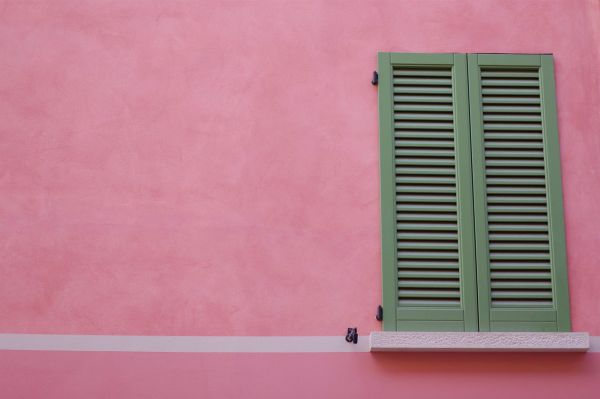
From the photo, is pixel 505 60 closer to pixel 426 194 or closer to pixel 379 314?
pixel 426 194

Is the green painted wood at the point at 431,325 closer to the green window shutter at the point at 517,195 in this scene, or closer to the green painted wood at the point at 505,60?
the green window shutter at the point at 517,195

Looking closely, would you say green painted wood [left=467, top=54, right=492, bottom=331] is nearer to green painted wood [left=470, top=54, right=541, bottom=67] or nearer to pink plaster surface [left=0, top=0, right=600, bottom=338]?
green painted wood [left=470, top=54, right=541, bottom=67]

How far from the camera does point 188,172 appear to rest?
5969mm

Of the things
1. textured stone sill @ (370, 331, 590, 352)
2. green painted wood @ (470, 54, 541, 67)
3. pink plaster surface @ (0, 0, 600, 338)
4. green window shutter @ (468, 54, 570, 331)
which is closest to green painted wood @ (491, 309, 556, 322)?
green window shutter @ (468, 54, 570, 331)

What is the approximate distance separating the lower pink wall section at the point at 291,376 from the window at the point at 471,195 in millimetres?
260

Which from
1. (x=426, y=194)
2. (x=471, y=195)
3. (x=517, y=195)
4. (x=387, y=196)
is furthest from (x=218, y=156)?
(x=517, y=195)

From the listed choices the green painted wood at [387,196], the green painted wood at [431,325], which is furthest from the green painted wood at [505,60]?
the green painted wood at [431,325]

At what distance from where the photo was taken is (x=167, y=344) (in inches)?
223

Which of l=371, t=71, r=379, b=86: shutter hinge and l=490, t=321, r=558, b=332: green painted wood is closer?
l=490, t=321, r=558, b=332: green painted wood

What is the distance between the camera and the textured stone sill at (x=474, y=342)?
557 cm

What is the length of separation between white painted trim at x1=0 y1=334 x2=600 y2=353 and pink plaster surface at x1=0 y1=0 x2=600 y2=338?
6cm

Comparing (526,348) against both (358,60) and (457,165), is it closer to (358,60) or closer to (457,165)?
(457,165)

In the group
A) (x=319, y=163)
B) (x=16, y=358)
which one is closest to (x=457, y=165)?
(x=319, y=163)

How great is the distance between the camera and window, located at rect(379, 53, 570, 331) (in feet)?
18.9
